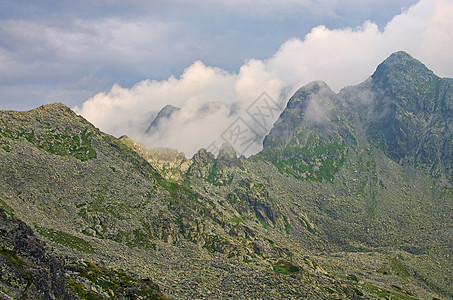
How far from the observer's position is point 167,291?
88.8m

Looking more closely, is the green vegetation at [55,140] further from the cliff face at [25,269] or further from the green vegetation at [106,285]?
the cliff face at [25,269]

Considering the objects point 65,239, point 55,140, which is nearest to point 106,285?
point 65,239

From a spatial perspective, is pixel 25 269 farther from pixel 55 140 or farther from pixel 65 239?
pixel 55 140

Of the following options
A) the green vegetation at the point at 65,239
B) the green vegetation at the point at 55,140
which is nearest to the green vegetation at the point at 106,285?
the green vegetation at the point at 65,239

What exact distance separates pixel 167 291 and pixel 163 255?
150 ft

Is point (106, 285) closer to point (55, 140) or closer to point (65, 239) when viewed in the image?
point (65, 239)

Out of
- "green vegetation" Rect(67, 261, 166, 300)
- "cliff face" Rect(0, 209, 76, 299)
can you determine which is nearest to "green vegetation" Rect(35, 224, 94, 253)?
"green vegetation" Rect(67, 261, 166, 300)

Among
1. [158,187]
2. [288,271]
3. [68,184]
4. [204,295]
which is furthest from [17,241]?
[158,187]

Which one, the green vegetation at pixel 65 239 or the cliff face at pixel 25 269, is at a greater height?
the cliff face at pixel 25 269

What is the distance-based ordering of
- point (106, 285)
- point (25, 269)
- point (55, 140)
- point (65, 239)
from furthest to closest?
point (55, 140) < point (65, 239) < point (106, 285) < point (25, 269)

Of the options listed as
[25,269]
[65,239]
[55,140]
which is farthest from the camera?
[55,140]

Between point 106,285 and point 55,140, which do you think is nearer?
point 106,285

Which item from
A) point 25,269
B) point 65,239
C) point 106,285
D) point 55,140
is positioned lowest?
point 65,239

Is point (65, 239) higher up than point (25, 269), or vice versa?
point (25, 269)
